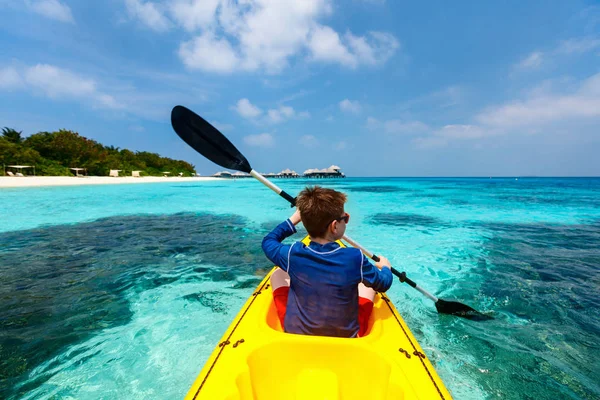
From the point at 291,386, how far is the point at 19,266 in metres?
7.13

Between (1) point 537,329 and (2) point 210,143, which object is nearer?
(1) point 537,329

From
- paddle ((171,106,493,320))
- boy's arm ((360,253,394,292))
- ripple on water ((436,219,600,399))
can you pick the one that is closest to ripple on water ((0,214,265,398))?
paddle ((171,106,493,320))

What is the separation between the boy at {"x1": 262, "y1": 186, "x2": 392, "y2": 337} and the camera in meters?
1.81

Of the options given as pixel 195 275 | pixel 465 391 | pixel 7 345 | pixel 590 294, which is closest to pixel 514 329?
pixel 465 391

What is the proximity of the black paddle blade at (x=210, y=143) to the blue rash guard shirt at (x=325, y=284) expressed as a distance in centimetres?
272

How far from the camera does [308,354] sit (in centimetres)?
177

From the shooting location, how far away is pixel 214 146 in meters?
4.43

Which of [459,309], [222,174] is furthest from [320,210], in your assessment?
A: [222,174]

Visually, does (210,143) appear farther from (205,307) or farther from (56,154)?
(56,154)

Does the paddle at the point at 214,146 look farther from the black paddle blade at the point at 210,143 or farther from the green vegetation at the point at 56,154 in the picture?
the green vegetation at the point at 56,154

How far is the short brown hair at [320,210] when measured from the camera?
1.93 meters

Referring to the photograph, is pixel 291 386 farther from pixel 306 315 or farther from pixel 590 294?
pixel 590 294

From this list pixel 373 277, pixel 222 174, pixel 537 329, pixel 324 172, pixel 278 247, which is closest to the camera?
pixel 373 277

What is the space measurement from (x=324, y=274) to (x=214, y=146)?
335 centimetres
